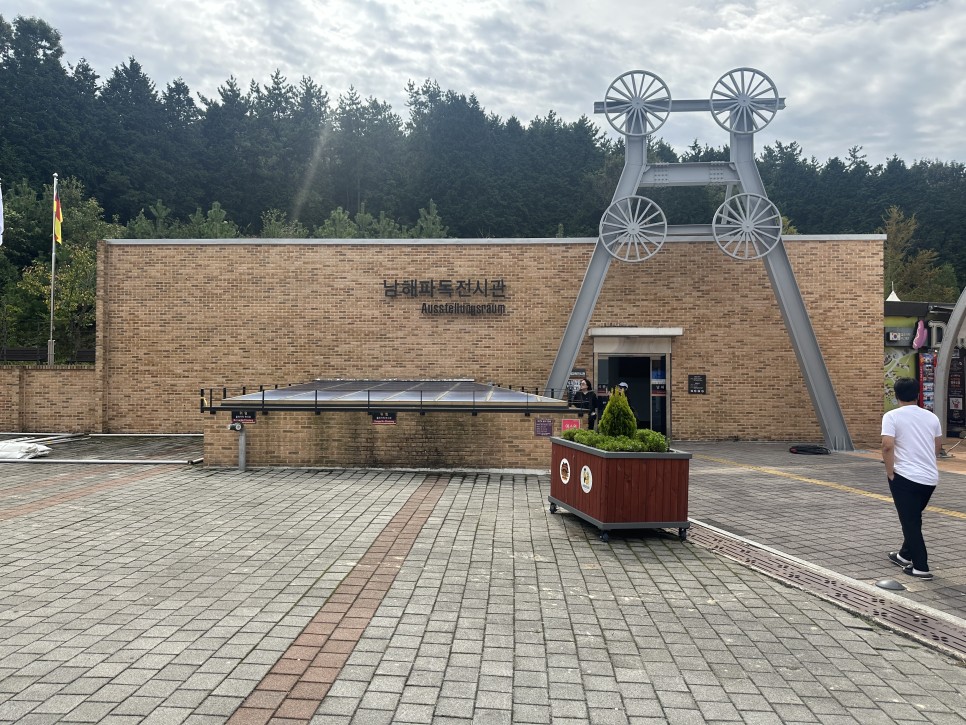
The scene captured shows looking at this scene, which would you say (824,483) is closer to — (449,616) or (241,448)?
(449,616)

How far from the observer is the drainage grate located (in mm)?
4824

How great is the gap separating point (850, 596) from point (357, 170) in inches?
2519

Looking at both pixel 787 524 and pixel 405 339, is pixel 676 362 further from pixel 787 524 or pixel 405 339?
pixel 787 524

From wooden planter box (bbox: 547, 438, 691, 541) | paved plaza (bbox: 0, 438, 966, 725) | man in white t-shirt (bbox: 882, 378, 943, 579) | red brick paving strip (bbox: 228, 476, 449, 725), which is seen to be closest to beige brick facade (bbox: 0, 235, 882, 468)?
paved plaza (bbox: 0, 438, 966, 725)

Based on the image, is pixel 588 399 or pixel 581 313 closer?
pixel 581 313

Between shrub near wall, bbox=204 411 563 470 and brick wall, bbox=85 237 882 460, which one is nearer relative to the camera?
shrub near wall, bbox=204 411 563 470

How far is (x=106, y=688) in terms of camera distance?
3.81 metres

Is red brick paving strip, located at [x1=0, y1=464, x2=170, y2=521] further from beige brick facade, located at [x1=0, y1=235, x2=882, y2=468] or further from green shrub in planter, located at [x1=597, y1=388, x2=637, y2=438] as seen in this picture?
green shrub in planter, located at [x1=597, y1=388, x2=637, y2=438]

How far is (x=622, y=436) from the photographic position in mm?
7984

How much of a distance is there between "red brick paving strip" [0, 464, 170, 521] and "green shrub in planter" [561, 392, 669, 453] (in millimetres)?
7591

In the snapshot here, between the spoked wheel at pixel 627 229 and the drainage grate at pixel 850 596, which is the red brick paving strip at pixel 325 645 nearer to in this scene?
the drainage grate at pixel 850 596

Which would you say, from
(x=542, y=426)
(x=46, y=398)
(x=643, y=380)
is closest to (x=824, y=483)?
(x=542, y=426)

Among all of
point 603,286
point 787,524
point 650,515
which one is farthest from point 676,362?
point 650,515

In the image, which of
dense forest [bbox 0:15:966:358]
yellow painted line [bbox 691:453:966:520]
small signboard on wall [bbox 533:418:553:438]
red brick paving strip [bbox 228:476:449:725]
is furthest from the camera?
dense forest [bbox 0:15:966:358]
